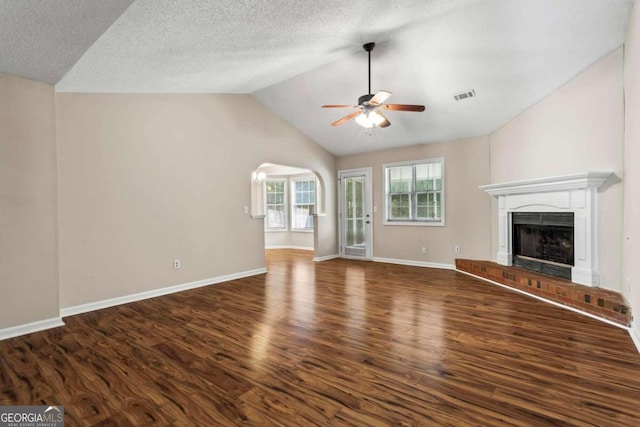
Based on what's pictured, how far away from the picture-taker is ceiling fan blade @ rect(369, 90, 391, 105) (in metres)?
3.43

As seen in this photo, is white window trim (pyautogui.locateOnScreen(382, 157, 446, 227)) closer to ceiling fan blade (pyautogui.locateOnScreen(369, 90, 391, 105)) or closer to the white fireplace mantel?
the white fireplace mantel

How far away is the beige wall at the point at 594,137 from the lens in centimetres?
349

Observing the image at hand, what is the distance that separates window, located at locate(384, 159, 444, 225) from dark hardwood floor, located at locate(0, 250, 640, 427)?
8.87 ft

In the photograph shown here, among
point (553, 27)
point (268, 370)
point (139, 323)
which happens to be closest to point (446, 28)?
point (553, 27)

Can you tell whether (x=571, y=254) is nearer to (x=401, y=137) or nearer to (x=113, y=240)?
(x=401, y=137)

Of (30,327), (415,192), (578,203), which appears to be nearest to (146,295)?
(30,327)

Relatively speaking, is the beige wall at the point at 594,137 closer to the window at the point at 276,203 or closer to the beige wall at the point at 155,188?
the beige wall at the point at 155,188

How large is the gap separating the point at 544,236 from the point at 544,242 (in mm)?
87

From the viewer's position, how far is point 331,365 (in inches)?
95.8

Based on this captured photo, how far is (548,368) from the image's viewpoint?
2.33 m

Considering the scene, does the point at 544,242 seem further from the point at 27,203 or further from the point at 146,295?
the point at 27,203

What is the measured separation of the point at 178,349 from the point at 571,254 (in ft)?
15.7

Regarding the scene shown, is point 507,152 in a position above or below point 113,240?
above

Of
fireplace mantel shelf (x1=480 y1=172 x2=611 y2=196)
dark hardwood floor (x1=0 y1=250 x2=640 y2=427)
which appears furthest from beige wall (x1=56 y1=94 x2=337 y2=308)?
fireplace mantel shelf (x1=480 y1=172 x2=611 y2=196)
